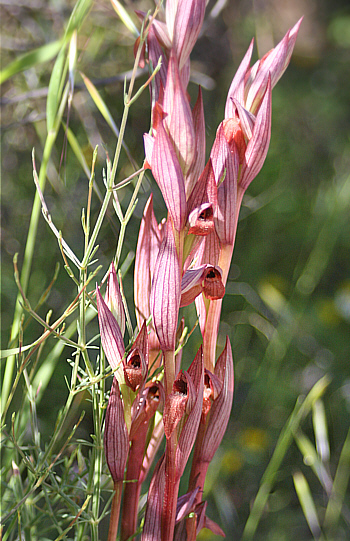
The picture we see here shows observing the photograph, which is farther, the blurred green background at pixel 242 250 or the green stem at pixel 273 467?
the blurred green background at pixel 242 250

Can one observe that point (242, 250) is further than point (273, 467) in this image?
Yes

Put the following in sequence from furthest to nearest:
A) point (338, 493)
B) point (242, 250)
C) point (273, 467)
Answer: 1. point (242, 250)
2. point (338, 493)
3. point (273, 467)

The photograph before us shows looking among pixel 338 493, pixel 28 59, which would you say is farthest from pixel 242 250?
pixel 28 59

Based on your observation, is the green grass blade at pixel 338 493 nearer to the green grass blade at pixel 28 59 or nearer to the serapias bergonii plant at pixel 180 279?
the serapias bergonii plant at pixel 180 279

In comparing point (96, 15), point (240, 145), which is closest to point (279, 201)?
point (96, 15)

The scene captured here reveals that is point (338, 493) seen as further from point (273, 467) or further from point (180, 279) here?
point (180, 279)

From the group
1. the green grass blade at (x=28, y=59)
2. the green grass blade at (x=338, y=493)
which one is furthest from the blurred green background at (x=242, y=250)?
the green grass blade at (x=28, y=59)

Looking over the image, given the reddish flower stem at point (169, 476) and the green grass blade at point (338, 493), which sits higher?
the reddish flower stem at point (169, 476)
